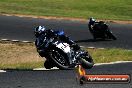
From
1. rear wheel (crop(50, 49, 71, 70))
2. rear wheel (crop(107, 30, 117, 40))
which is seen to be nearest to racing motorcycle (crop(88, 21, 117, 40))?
rear wheel (crop(107, 30, 117, 40))

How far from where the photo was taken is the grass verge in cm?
1717

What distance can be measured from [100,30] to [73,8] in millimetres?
13724

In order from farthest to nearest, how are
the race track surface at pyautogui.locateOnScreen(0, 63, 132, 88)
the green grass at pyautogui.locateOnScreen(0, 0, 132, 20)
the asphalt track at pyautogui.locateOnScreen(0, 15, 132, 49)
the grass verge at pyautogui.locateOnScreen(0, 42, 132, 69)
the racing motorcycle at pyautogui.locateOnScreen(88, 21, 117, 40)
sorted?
the green grass at pyautogui.locateOnScreen(0, 0, 132, 20) → the racing motorcycle at pyautogui.locateOnScreen(88, 21, 117, 40) → the asphalt track at pyautogui.locateOnScreen(0, 15, 132, 49) → the grass verge at pyautogui.locateOnScreen(0, 42, 132, 69) → the race track surface at pyautogui.locateOnScreen(0, 63, 132, 88)

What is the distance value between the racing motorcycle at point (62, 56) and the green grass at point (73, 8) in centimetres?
1755

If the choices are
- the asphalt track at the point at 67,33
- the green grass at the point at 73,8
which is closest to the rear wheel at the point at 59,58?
the asphalt track at the point at 67,33

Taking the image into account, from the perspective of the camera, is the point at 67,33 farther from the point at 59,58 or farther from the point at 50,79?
the point at 50,79

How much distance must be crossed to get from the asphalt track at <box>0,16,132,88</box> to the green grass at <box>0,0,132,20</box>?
3660 mm

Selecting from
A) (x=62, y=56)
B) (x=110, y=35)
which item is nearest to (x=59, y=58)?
(x=62, y=56)

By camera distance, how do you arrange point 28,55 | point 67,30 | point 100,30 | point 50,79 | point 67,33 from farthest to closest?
point 67,30 → point 67,33 → point 100,30 → point 28,55 → point 50,79

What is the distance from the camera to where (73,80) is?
37.3ft

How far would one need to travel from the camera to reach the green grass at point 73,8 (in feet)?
107

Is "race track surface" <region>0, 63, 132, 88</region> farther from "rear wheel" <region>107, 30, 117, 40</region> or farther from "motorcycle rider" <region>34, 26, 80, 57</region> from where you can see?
"rear wheel" <region>107, 30, 117, 40</region>

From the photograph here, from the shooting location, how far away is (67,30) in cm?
2573

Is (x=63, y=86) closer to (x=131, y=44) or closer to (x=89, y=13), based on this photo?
(x=131, y=44)
